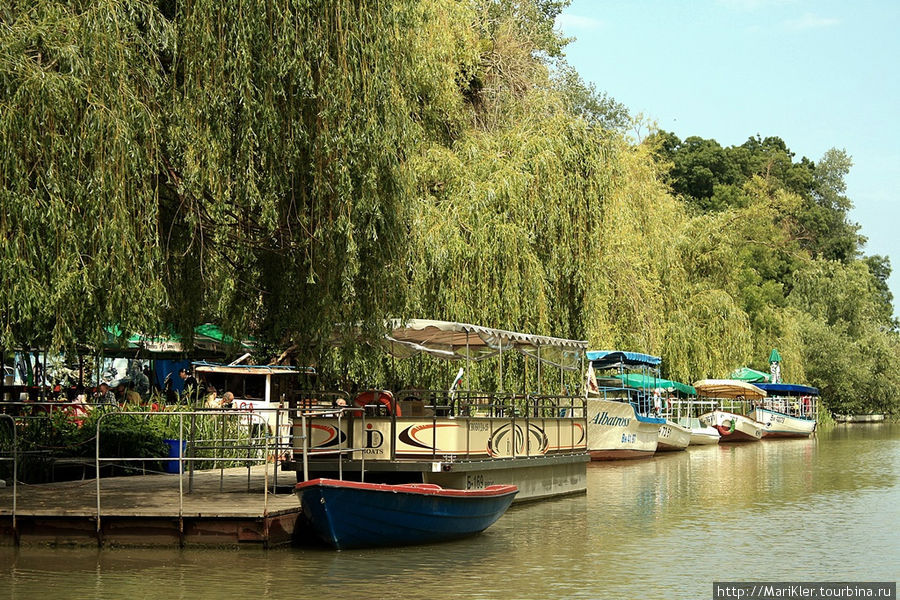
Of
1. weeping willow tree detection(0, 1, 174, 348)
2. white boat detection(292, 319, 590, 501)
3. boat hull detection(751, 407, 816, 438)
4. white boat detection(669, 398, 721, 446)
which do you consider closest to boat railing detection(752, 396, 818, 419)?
boat hull detection(751, 407, 816, 438)

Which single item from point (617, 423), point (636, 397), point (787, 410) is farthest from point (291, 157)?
point (787, 410)

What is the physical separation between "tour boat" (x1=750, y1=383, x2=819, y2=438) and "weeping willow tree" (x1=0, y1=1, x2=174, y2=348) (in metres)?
41.0

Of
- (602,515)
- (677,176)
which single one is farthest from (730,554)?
(677,176)

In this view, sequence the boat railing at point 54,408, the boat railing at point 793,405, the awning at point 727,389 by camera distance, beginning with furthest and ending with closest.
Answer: the boat railing at point 793,405 → the awning at point 727,389 → the boat railing at point 54,408

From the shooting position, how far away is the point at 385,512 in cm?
1470

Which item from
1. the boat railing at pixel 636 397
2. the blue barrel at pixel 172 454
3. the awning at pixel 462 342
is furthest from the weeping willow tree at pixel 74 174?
the boat railing at pixel 636 397

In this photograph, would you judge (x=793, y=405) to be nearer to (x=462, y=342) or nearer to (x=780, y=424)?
(x=780, y=424)

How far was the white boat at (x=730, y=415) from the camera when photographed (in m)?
46.6

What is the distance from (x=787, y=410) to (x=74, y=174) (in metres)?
49.7

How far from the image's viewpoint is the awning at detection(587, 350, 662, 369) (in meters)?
31.2

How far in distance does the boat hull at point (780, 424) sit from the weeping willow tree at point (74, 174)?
134ft

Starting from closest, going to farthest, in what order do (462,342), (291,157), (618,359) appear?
(291,157) < (462,342) < (618,359)

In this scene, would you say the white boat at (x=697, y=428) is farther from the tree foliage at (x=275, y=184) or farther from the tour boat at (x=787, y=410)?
the tree foliage at (x=275, y=184)

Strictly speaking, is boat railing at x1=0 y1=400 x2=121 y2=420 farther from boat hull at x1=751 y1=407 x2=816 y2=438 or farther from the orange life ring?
boat hull at x1=751 y1=407 x2=816 y2=438
